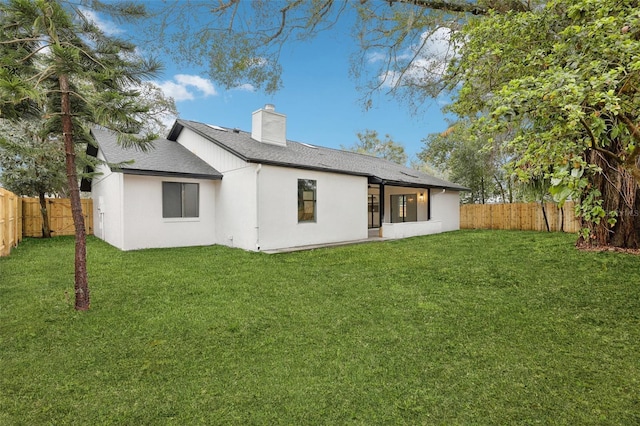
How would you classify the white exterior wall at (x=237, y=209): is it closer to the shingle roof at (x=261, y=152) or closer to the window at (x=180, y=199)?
the shingle roof at (x=261, y=152)

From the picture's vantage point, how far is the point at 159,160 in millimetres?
10328

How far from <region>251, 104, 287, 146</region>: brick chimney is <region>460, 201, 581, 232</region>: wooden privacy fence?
1130 cm

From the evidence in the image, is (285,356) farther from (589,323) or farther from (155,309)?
(589,323)

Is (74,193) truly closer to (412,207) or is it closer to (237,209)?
(237,209)

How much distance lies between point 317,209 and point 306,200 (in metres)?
0.49

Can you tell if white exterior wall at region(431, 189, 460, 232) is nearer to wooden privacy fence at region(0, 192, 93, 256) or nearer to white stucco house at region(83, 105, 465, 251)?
white stucco house at region(83, 105, 465, 251)

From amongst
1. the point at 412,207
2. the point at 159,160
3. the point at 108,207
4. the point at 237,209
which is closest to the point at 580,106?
the point at 237,209

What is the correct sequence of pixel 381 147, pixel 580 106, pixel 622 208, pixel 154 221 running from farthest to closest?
pixel 381 147
pixel 154 221
pixel 622 208
pixel 580 106

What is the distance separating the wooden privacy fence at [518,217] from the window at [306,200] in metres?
10.5

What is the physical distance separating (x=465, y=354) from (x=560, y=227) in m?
14.5

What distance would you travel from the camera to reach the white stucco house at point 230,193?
368 inches

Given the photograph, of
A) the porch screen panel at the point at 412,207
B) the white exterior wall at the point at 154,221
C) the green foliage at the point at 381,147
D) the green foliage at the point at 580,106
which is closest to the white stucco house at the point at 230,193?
the white exterior wall at the point at 154,221

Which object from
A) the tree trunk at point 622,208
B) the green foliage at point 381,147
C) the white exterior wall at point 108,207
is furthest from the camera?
the green foliage at point 381,147

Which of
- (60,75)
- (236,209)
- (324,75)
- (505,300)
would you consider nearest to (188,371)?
(60,75)
